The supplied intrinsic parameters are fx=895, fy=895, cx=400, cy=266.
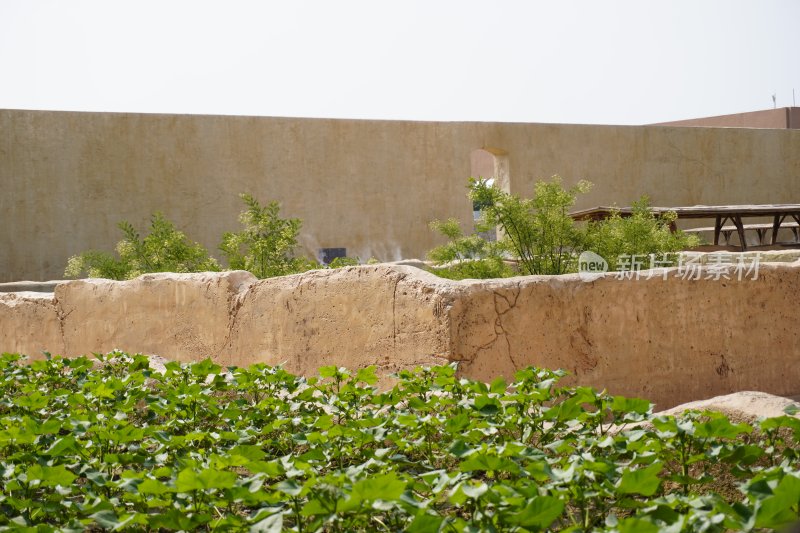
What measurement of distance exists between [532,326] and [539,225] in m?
3.40

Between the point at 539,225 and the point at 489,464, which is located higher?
the point at 539,225

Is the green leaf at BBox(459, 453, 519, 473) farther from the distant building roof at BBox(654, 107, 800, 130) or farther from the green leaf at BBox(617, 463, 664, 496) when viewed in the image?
the distant building roof at BBox(654, 107, 800, 130)

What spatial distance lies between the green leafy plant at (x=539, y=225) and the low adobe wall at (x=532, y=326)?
2675 millimetres

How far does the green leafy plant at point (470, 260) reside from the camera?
8.02 metres

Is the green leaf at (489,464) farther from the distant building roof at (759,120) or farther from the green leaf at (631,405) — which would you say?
A: the distant building roof at (759,120)

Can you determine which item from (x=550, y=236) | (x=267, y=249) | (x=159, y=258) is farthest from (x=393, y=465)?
(x=159, y=258)

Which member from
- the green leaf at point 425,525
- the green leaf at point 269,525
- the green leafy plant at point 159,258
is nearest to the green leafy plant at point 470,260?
the green leafy plant at point 159,258

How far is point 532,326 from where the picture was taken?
4520 mm

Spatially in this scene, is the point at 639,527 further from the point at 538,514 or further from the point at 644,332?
the point at 644,332

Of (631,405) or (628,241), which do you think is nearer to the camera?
(631,405)

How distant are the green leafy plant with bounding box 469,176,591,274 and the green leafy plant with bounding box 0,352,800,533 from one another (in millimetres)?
4106

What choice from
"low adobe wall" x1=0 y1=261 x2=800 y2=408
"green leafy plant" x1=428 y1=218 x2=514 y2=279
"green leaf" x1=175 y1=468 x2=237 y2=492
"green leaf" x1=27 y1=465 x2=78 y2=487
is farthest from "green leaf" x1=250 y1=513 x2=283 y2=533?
"green leafy plant" x1=428 y1=218 x2=514 y2=279

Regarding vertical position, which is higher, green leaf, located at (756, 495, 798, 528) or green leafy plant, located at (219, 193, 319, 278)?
green leafy plant, located at (219, 193, 319, 278)

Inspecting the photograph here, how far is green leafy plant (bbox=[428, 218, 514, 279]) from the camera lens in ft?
26.3
